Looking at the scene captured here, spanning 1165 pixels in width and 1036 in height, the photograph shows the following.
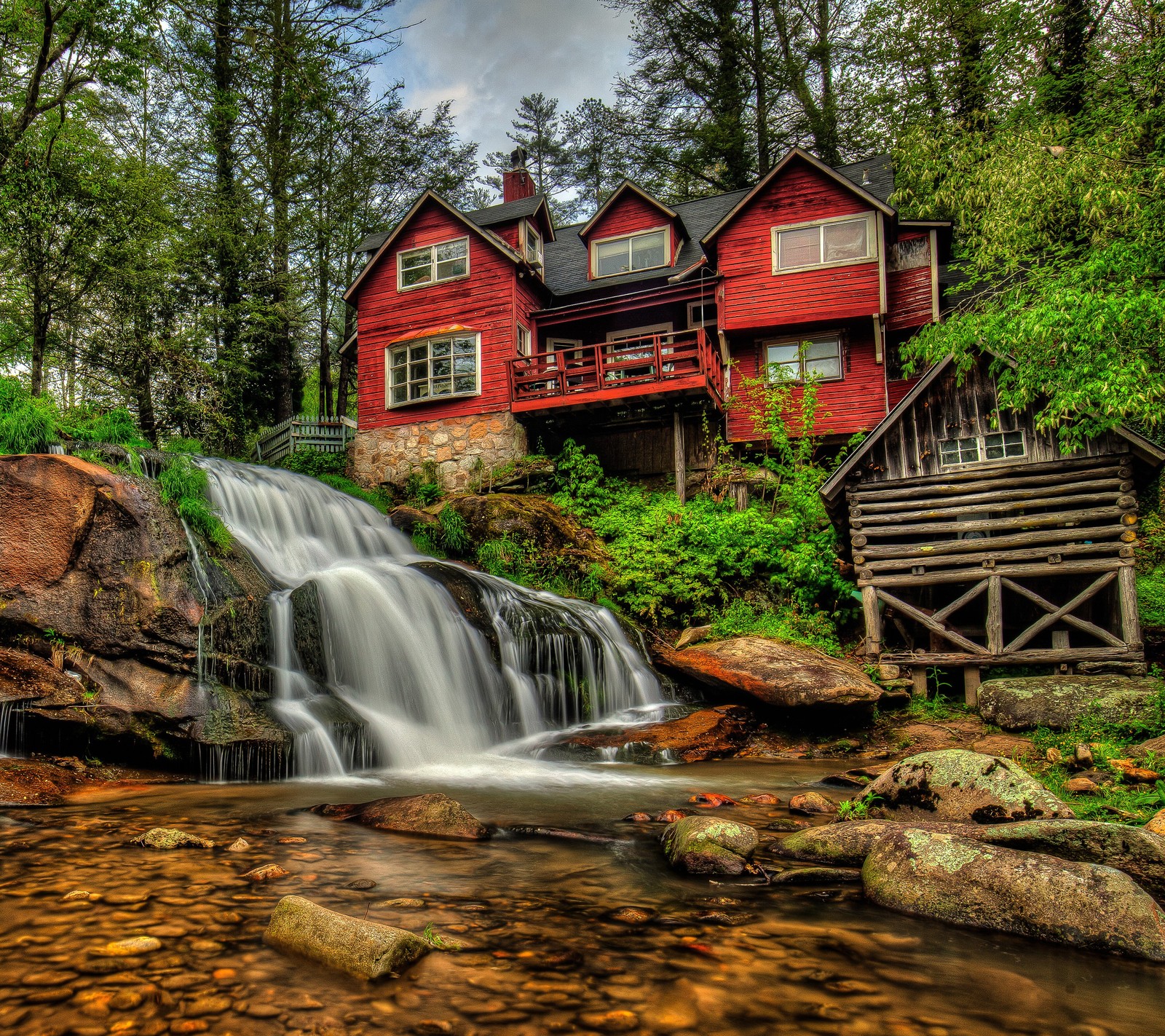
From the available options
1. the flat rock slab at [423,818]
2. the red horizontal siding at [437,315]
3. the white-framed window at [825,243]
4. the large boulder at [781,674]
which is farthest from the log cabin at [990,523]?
the red horizontal siding at [437,315]

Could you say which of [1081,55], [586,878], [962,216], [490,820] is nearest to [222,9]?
[962,216]

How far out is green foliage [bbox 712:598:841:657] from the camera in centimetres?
1371

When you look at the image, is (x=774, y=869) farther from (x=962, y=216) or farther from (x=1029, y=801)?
(x=962, y=216)

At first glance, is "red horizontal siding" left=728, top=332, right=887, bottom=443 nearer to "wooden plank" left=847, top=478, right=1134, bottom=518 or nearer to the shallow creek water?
"wooden plank" left=847, top=478, right=1134, bottom=518

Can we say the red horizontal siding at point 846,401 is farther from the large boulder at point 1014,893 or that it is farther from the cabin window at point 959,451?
the large boulder at point 1014,893

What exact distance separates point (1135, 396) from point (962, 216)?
714 cm

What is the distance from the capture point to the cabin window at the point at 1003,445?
39.9 feet

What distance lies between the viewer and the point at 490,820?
627 cm

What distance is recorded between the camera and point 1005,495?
473 inches

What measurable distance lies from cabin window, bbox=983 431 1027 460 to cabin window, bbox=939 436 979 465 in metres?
0.17

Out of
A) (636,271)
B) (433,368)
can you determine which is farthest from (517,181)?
(433,368)

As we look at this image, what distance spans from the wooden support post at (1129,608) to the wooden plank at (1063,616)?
0.15m

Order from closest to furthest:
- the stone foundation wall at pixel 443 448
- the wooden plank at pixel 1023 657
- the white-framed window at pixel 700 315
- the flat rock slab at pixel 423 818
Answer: the flat rock slab at pixel 423 818, the wooden plank at pixel 1023 657, the stone foundation wall at pixel 443 448, the white-framed window at pixel 700 315

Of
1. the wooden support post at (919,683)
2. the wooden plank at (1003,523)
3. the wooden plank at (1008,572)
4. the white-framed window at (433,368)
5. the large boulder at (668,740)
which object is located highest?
the white-framed window at (433,368)
